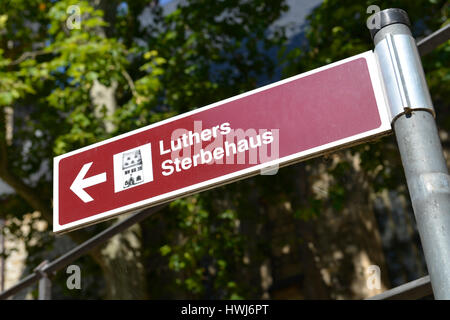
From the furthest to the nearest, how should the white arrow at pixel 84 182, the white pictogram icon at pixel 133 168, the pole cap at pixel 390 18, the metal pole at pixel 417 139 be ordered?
the white arrow at pixel 84 182
the white pictogram icon at pixel 133 168
the pole cap at pixel 390 18
the metal pole at pixel 417 139

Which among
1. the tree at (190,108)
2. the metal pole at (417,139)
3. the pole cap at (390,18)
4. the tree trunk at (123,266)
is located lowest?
the metal pole at (417,139)

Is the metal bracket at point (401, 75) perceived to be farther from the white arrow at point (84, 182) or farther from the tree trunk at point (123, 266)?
the tree trunk at point (123, 266)

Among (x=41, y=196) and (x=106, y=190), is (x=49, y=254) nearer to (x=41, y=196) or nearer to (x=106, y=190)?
(x=41, y=196)

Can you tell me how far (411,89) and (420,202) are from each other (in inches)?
16.8

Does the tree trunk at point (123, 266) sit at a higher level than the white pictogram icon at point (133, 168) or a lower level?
higher

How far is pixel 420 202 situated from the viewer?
2057mm

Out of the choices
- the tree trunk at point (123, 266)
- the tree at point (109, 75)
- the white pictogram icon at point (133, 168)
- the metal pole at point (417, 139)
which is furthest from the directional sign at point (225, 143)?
the tree trunk at point (123, 266)

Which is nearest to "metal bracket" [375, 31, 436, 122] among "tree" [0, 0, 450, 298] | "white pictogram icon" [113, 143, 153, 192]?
"white pictogram icon" [113, 143, 153, 192]

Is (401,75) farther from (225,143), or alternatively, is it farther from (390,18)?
(225,143)

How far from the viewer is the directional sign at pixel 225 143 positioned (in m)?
2.48

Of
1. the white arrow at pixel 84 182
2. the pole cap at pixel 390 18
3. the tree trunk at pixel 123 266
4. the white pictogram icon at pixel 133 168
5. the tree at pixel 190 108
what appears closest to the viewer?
the pole cap at pixel 390 18

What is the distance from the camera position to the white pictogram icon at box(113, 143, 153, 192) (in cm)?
285

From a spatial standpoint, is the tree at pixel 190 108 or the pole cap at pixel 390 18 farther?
the tree at pixel 190 108

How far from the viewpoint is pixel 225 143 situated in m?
2.72
